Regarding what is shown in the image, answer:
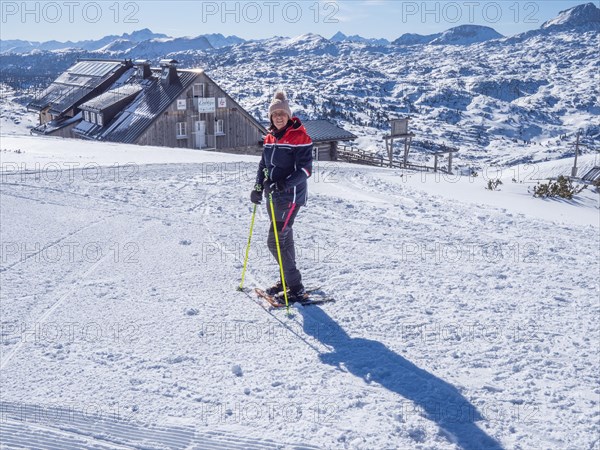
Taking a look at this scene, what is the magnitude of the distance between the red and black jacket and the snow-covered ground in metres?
1.21

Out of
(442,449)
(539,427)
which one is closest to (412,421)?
(442,449)

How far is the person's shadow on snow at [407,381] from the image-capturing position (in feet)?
11.9

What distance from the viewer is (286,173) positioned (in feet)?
17.3

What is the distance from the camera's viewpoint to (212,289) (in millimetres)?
5914

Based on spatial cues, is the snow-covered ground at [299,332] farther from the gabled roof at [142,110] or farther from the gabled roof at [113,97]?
the gabled roof at [113,97]

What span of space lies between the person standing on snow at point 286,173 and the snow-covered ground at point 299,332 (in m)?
0.60

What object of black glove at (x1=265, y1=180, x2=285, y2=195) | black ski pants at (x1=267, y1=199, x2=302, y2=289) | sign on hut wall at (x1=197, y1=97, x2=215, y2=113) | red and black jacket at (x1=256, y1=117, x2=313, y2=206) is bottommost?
black ski pants at (x1=267, y1=199, x2=302, y2=289)

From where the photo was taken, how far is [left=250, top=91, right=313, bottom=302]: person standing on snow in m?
5.08

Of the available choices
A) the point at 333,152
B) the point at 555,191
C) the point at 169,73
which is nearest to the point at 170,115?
the point at 169,73

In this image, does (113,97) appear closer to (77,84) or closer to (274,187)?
(77,84)

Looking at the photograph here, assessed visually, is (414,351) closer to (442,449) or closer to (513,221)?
(442,449)

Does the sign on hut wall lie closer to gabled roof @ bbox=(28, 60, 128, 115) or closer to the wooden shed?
the wooden shed

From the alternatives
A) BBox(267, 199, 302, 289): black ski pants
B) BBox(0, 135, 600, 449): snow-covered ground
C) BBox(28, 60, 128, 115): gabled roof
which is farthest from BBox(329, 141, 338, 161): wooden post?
BBox(267, 199, 302, 289): black ski pants

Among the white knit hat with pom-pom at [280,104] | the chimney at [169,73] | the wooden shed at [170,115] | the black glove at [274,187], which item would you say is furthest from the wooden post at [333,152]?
the black glove at [274,187]
